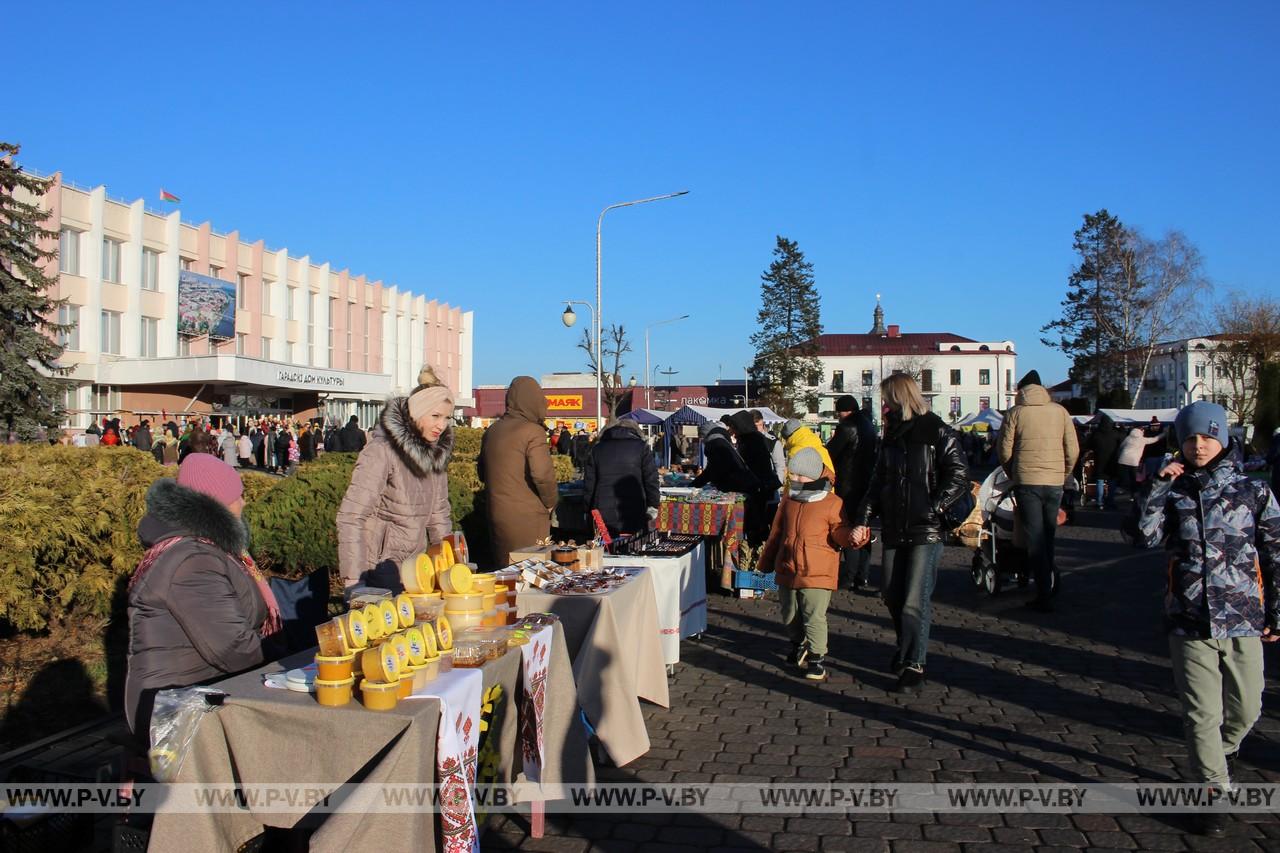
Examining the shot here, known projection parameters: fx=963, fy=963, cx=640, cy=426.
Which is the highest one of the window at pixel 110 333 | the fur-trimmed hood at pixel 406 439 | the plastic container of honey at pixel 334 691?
the window at pixel 110 333

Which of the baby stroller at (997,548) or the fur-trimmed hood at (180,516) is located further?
the baby stroller at (997,548)

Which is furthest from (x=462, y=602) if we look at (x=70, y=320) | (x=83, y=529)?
(x=70, y=320)

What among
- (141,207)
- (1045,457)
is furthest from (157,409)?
(1045,457)

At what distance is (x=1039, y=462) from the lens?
902cm

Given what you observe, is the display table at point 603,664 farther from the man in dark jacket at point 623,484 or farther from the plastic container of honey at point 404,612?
the man in dark jacket at point 623,484

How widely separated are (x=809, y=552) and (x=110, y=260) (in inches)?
1692

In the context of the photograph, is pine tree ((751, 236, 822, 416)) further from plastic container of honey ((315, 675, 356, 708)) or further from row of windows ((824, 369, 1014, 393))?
plastic container of honey ((315, 675, 356, 708))

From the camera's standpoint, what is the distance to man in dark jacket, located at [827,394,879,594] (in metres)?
10.5

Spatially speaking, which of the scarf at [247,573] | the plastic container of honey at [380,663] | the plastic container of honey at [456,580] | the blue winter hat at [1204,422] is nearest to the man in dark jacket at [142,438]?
the scarf at [247,573]

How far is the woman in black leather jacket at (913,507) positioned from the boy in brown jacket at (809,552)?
1.30 feet

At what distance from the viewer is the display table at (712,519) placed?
10.3m

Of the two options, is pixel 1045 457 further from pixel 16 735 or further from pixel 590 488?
pixel 16 735

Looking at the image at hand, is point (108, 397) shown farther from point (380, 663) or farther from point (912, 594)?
point (380, 663)

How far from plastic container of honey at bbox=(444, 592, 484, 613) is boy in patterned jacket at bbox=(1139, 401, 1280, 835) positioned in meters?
3.10
